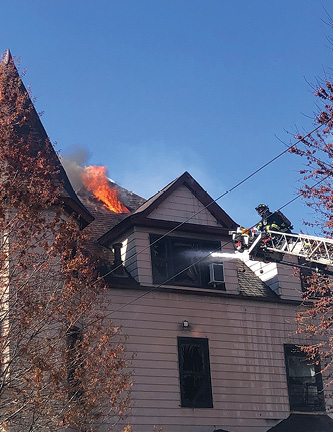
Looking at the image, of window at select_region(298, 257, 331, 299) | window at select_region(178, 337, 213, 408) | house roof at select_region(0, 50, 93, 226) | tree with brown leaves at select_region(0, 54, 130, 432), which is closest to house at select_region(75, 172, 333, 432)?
window at select_region(178, 337, 213, 408)

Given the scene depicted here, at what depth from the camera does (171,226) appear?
20625mm

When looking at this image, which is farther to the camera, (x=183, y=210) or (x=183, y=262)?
(x=183, y=210)

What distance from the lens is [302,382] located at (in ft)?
68.3

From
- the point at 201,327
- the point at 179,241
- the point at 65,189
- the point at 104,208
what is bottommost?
the point at 201,327

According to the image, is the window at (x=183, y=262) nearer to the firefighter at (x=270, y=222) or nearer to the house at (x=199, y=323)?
the house at (x=199, y=323)

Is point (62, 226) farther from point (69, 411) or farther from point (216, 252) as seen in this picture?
point (216, 252)

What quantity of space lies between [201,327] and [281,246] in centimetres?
396

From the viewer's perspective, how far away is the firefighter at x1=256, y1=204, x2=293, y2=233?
17.6 m

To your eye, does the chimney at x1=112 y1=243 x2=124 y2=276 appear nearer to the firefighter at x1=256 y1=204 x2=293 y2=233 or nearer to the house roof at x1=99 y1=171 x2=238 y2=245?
the house roof at x1=99 y1=171 x2=238 y2=245

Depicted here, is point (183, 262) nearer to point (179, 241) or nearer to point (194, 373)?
point (179, 241)

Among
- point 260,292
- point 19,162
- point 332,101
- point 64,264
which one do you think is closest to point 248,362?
point 260,292

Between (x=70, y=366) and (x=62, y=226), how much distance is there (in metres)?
2.50

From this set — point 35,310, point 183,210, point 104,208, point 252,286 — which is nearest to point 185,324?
point 252,286

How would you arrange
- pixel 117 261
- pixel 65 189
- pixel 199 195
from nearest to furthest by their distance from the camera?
pixel 65 189 < pixel 117 261 < pixel 199 195
